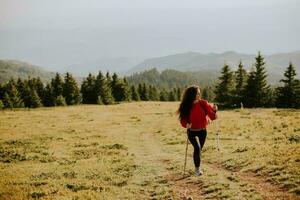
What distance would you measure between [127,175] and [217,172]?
15.3ft


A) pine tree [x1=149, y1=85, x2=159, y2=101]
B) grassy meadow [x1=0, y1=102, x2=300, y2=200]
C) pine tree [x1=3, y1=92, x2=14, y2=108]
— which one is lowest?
grassy meadow [x1=0, y1=102, x2=300, y2=200]

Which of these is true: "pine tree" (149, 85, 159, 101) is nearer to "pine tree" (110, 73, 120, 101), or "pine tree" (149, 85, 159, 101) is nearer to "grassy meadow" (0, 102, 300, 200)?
"pine tree" (110, 73, 120, 101)

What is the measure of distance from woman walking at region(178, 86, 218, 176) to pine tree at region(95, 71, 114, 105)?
9099cm

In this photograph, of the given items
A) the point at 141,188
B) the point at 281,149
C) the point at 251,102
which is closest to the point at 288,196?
the point at 141,188

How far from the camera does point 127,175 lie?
18875mm

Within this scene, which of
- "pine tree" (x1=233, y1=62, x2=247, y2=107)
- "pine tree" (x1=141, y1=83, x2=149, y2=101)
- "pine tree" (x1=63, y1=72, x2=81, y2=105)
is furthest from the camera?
"pine tree" (x1=141, y1=83, x2=149, y2=101)

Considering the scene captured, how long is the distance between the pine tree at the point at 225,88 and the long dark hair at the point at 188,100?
67.9m

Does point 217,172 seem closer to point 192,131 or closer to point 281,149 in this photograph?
point 192,131

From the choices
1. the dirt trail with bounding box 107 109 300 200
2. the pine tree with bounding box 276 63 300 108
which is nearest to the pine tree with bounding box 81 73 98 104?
the pine tree with bounding box 276 63 300 108

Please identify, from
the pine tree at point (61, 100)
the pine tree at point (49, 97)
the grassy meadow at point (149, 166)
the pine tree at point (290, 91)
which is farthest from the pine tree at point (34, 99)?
the grassy meadow at point (149, 166)

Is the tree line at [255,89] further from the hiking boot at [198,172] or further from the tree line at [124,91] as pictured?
the hiking boot at [198,172]

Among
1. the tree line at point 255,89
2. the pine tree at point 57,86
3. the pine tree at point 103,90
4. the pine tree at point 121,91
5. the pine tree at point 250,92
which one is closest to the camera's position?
the tree line at point 255,89

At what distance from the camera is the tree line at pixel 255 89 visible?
78.2 metres

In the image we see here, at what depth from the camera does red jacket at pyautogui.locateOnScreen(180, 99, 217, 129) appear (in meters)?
15.6
